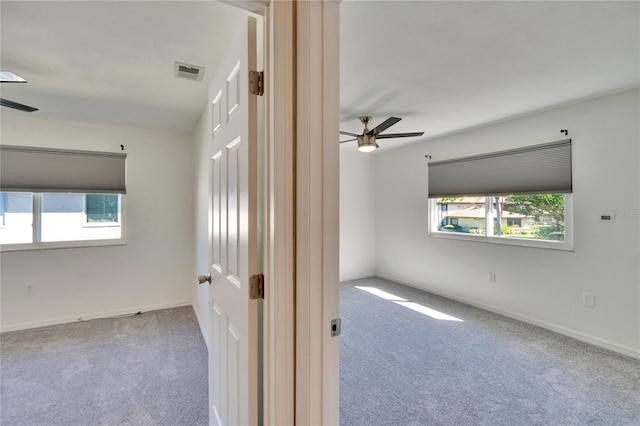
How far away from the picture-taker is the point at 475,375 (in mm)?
2338

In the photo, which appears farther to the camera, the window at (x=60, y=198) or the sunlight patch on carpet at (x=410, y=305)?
the sunlight patch on carpet at (x=410, y=305)

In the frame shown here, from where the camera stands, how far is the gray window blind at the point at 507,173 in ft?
10.3

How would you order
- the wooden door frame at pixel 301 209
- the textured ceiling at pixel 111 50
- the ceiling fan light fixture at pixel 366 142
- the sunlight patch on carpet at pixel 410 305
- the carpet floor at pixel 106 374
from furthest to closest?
1. the sunlight patch on carpet at pixel 410 305
2. the ceiling fan light fixture at pixel 366 142
3. the carpet floor at pixel 106 374
4. the textured ceiling at pixel 111 50
5. the wooden door frame at pixel 301 209

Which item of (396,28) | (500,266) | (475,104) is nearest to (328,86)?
(396,28)

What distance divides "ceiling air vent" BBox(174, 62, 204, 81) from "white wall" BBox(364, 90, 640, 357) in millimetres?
3476

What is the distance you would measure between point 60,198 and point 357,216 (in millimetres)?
Answer: 4305

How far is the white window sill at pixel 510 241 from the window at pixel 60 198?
4.51 m

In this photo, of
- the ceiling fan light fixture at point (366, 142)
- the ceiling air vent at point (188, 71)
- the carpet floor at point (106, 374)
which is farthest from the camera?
the ceiling fan light fixture at point (366, 142)

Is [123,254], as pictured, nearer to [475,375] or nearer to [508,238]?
[475,375]

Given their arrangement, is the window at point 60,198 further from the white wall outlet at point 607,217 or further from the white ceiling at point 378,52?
the white wall outlet at point 607,217

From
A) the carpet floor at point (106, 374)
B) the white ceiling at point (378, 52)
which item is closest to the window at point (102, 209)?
the white ceiling at point (378, 52)

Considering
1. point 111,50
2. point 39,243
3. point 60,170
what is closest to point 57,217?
point 39,243

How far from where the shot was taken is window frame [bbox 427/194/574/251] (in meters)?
3.12

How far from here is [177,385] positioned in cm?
220
